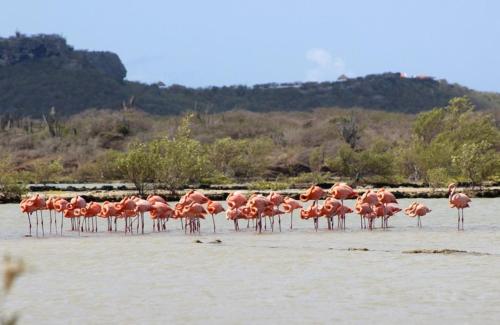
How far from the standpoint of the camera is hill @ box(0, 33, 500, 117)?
122250mm

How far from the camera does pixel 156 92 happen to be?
13650 centimetres

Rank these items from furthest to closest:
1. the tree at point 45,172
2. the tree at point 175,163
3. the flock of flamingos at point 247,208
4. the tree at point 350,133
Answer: the tree at point 350,133, the tree at point 45,172, the tree at point 175,163, the flock of flamingos at point 247,208

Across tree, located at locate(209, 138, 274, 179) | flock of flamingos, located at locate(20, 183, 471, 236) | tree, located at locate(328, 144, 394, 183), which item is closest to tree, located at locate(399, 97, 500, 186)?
tree, located at locate(328, 144, 394, 183)

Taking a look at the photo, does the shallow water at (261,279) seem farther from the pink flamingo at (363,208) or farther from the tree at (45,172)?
the tree at (45,172)

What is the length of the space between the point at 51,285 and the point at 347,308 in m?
4.67

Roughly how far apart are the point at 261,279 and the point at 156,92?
405 feet

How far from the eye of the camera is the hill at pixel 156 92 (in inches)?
4813

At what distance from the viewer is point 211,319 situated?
11.3 meters

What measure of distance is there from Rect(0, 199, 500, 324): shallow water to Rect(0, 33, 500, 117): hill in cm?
10052

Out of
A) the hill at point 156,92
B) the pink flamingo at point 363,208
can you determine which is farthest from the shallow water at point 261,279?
the hill at point 156,92

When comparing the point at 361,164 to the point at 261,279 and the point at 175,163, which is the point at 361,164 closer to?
the point at 175,163

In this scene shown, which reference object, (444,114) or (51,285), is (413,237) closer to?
(51,285)

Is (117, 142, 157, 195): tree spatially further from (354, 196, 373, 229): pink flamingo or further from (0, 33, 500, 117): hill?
(0, 33, 500, 117): hill

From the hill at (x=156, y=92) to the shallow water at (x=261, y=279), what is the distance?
101 metres
